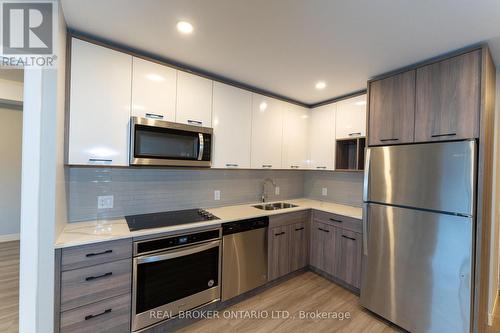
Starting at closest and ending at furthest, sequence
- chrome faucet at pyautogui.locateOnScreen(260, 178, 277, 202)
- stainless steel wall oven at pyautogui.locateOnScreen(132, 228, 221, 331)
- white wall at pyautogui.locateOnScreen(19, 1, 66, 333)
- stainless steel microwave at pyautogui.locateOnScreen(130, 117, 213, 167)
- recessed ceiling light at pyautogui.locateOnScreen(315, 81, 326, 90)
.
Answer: white wall at pyautogui.locateOnScreen(19, 1, 66, 333) < stainless steel wall oven at pyautogui.locateOnScreen(132, 228, 221, 331) < stainless steel microwave at pyautogui.locateOnScreen(130, 117, 213, 167) < recessed ceiling light at pyautogui.locateOnScreen(315, 81, 326, 90) < chrome faucet at pyautogui.locateOnScreen(260, 178, 277, 202)

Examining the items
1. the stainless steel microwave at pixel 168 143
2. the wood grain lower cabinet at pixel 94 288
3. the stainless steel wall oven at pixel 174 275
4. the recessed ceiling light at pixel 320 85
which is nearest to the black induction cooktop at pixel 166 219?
the stainless steel wall oven at pixel 174 275

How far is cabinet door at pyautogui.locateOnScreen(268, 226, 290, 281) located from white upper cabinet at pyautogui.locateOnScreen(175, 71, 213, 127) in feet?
4.97

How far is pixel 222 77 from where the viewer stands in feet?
8.21

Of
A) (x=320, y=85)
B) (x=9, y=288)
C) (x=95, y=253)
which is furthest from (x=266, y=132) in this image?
(x=9, y=288)

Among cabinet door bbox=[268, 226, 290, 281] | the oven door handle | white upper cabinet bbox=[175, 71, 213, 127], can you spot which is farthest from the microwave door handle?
A: cabinet door bbox=[268, 226, 290, 281]

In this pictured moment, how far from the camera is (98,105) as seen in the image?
5.79 ft

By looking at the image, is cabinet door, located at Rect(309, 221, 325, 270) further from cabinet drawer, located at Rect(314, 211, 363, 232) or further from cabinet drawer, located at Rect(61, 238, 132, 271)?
cabinet drawer, located at Rect(61, 238, 132, 271)

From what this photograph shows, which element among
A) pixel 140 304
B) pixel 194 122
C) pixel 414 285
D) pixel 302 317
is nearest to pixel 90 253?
pixel 140 304

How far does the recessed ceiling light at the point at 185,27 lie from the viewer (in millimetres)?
1553

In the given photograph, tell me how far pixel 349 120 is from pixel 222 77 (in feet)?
5.60

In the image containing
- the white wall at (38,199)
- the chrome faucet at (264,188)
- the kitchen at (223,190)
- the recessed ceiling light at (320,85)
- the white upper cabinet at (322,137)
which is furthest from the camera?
the chrome faucet at (264,188)

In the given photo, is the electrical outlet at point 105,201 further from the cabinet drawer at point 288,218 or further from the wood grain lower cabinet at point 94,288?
the cabinet drawer at point 288,218

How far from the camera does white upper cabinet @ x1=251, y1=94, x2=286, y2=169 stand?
280 cm

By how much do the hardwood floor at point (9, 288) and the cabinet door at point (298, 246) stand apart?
2759 millimetres
